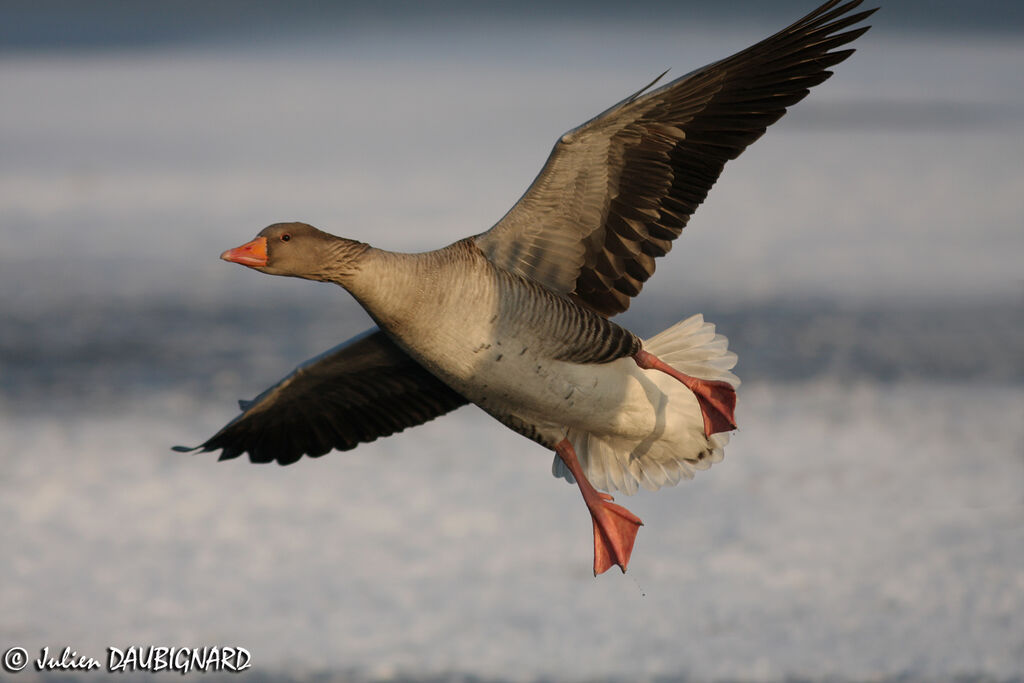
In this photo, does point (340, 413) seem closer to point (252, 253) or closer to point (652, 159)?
point (252, 253)

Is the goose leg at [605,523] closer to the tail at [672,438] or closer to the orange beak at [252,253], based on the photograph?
the tail at [672,438]

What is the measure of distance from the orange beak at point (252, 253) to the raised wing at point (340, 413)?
1.63 metres

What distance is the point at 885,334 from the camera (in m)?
19.3

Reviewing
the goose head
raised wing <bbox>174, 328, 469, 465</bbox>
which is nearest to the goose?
the goose head

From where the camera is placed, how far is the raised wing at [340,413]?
6.93 m

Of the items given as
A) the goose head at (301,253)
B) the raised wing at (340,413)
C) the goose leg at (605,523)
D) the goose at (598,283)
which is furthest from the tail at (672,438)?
the goose head at (301,253)

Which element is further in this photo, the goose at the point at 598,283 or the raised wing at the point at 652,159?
the raised wing at the point at 652,159

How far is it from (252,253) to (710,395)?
2190 mm

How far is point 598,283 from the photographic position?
611cm

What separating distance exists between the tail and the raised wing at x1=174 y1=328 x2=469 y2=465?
2.73 feet

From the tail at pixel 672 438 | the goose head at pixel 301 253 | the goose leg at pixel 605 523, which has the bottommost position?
the goose leg at pixel 605 523

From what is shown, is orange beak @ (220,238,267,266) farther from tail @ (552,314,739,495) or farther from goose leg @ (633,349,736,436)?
tail @ (552,314,739,495)

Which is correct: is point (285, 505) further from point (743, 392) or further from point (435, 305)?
point (435, 305)

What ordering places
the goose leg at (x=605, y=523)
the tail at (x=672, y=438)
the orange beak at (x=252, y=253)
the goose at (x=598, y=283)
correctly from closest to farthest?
1. the orange beak at (x=252, y=253)
2. the goose at (x=598, y=283)
3. the tail at (x=672, y=438)
4. the goose leg at (x=605, y=523)
